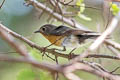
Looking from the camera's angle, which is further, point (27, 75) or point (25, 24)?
point (25, 24)

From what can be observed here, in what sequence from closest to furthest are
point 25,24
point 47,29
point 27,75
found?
point 27,75, point 47,29, point 25,24

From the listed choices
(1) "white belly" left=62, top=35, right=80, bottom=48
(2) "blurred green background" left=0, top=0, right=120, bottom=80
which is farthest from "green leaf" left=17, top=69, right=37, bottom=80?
(1) "white belly" left=62, top=35, right=80, bottom=48

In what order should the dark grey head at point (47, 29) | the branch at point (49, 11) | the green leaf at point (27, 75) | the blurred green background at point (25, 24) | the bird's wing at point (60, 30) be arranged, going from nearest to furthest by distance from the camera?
the green leaf at point (27, 75), the branch at point (49, 11), the bird's wing at point (60, 30), the dark grey head at point (47, 29), the blurred green background at point (25, 24)

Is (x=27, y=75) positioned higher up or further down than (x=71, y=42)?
further down

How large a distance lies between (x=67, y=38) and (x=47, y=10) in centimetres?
41

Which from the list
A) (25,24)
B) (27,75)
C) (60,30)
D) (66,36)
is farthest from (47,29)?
(25,24)

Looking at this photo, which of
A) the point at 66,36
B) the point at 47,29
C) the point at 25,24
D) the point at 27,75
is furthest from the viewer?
the point at 25,24

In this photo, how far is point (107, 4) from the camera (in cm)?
251

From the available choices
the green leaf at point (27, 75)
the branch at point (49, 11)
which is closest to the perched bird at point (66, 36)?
the branch at point (49, 11)

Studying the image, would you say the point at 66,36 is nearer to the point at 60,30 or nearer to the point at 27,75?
the point at 60,30

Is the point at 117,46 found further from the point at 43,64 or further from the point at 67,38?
the point at 43,64

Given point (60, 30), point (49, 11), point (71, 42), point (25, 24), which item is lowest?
point (71, 42)

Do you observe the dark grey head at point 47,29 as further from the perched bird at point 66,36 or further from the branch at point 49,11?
the branch at point 49,11

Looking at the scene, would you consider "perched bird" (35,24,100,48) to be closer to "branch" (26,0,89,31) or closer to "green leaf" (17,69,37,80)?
"branch" (26,0,89,31)
